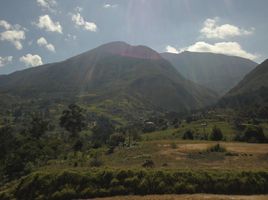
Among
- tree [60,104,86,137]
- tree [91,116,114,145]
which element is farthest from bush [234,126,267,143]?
tree [60,104,86,137]

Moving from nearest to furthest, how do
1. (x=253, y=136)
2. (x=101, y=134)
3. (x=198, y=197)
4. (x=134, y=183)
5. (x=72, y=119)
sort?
(x=198, y=197) → (x=134, y=183) → (x=253, y=136) → (x=72, y=119) → (x=101, y=134)

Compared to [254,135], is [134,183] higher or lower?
lower

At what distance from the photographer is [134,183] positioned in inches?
1239

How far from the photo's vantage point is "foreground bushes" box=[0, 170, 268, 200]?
98.2 ft

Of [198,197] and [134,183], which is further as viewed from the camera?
[134,183]

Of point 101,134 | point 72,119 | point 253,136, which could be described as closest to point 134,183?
point 253,136

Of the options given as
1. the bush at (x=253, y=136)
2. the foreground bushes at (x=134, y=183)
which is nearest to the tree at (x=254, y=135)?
the bush at (x=253, y=136)

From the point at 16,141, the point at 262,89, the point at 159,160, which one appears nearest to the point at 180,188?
the point at 159,160

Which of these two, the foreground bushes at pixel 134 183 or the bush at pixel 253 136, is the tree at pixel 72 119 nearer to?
the bush at pixel 253 136

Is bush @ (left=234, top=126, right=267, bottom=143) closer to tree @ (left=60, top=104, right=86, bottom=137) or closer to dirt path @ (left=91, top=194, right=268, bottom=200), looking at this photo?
dirt path @ (left=91, top=194, right=268, bottom=200)

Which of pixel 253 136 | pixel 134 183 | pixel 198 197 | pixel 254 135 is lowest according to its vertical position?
pixel 198 197

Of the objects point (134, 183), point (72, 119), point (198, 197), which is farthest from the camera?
point (72, 119)

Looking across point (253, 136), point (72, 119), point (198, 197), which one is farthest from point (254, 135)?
point (72, 119)

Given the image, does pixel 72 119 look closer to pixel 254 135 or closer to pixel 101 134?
pixel 101 134
